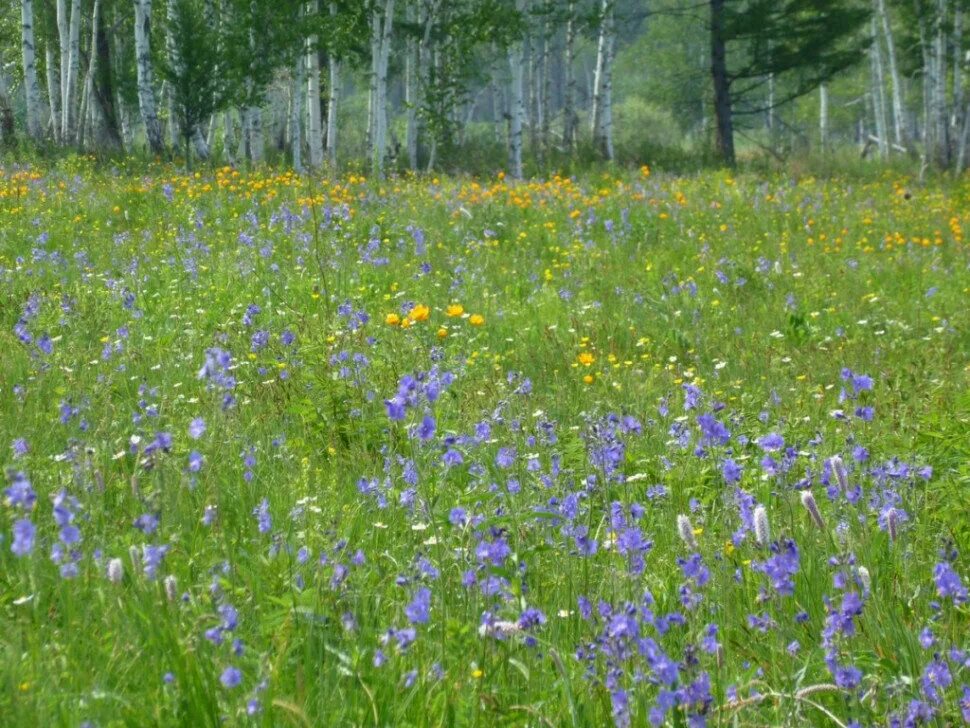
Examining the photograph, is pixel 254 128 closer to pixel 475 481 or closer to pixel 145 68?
pixel 145 68

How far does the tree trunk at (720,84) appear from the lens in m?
22.3

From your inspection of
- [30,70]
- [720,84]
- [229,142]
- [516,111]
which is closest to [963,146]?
[720,84]

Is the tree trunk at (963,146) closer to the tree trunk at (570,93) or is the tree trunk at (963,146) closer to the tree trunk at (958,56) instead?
the tree trunk at (958,56)

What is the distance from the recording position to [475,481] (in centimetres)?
314

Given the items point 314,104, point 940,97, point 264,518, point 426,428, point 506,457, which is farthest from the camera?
point 940,97

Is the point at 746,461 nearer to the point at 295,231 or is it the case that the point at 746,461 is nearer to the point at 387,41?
the point at 295,231

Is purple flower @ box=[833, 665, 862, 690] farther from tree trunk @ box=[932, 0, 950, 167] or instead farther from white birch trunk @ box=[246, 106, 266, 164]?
tree trunk @ box=[932, 0, 950, 167]

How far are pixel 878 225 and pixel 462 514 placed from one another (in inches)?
339

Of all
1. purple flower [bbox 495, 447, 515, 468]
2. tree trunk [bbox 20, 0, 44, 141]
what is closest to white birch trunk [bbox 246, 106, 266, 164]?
tree trunk [bbox 20, 0, 44, 141]

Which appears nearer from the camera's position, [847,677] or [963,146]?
[847,677]

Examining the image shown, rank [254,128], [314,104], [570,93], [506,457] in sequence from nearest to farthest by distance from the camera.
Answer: [506,457] < [314,104] < [254,128] < [570,93]

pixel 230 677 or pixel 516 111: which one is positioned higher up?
pixel 516 111

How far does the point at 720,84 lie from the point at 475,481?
839 inches

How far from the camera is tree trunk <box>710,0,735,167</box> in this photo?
22312 millimetres
